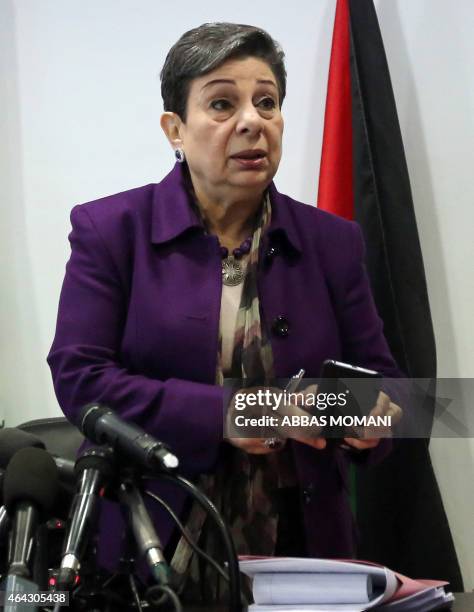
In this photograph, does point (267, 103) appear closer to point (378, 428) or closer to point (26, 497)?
point (378, 428)

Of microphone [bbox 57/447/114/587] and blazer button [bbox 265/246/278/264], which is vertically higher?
blazer button [bbox 265/246/278/264]

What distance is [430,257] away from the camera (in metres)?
3.07

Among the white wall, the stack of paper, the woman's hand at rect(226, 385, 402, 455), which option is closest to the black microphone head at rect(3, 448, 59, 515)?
the stack of paper

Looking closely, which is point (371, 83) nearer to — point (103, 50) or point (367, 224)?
point (367, 224)

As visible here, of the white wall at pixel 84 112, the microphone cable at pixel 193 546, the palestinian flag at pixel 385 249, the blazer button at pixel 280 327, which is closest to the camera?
the microphone cable at pixel 193 546

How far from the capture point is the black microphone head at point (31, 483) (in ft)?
3.84

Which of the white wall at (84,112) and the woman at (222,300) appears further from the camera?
the white wall at (84,112)

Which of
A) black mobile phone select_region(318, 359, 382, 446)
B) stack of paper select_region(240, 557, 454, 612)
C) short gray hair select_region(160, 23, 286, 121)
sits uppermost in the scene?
short gray hair select_region(160, 23, 286, 121)

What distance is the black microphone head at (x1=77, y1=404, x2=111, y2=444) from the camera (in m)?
1.24

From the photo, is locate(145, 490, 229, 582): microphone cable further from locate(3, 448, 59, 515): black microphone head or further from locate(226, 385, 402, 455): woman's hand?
locate(226, 385, 402, 455): woman's hand

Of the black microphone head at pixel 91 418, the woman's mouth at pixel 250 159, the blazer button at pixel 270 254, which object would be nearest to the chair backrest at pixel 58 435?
the blazer button at pixel 270 254

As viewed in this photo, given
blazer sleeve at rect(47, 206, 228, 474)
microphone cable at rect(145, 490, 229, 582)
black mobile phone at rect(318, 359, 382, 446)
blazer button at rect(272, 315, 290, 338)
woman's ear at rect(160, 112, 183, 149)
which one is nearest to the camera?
microphone cable at rect(145, 490, 229, 582)

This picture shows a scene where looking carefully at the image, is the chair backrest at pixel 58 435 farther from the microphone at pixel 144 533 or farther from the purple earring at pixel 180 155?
the microphone at pixel 144 533

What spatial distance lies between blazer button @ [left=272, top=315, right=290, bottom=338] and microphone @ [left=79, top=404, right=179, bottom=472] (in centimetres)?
63
